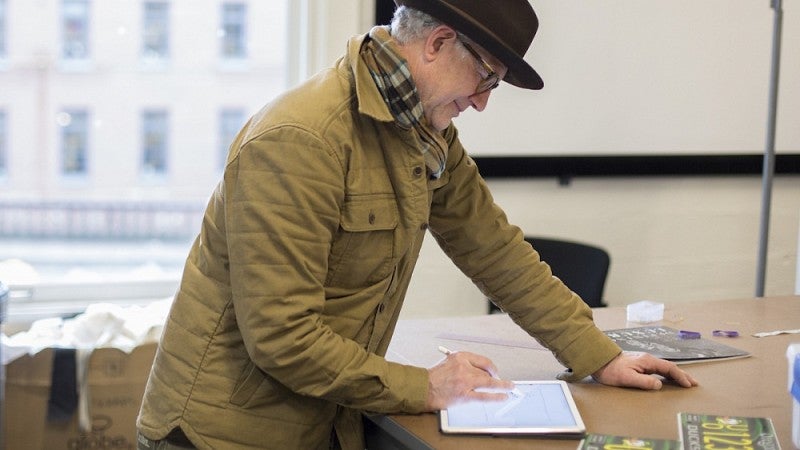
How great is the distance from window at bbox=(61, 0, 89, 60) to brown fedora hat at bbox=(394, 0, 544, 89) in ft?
6.49

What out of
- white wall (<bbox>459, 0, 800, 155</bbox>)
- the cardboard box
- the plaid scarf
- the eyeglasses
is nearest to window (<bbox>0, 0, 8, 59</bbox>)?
the cardboard box

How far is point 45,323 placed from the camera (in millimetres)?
3127

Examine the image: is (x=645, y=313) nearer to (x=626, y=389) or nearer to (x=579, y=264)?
(x=626, y=389)

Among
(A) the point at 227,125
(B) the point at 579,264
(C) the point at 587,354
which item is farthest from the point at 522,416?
(A) the point at 227,125

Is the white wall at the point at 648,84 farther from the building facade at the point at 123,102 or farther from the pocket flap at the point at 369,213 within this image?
the pocket flap at the point at 369,213

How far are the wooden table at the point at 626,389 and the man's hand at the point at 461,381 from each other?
1.5 inches

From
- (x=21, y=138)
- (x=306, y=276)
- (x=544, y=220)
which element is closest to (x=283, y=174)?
(x=306, y=276)

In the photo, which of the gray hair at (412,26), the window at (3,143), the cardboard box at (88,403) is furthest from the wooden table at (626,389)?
the window at (3,143)

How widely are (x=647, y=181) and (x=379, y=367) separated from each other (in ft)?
8.54

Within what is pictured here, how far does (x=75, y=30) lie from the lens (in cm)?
331

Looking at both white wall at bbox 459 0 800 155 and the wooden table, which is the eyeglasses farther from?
white wall at bbox 459 0 800 155

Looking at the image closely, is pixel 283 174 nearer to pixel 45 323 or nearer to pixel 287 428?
pixel 287 428

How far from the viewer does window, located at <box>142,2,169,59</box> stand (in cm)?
337

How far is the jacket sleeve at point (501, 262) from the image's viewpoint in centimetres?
192
